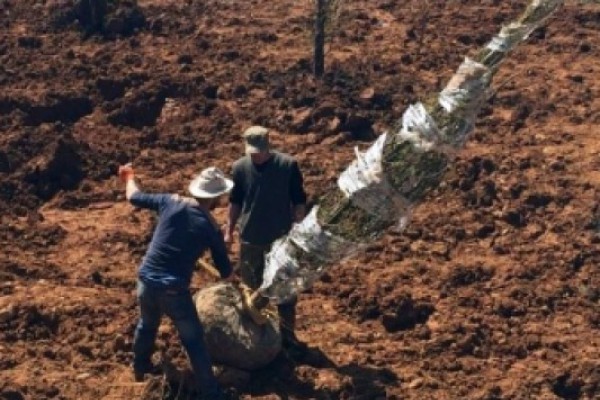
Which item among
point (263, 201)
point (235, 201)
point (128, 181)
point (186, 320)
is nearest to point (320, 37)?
point (235, 201)

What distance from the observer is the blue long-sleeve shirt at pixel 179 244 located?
5906 millimetres

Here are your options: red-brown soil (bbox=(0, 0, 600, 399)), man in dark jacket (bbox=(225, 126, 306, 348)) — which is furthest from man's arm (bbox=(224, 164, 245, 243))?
red-brown soil (bbox=(0, 0, 600, 399))

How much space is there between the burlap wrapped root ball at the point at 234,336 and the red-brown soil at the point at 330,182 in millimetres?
192

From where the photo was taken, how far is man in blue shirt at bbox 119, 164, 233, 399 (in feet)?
19.4

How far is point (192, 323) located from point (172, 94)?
17.5 ft

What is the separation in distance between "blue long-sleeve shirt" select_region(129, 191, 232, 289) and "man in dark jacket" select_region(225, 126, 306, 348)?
54 cm

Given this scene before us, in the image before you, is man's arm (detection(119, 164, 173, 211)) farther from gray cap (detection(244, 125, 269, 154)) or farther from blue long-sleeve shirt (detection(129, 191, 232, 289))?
gray cap (detection(244, 125, 269, 154))

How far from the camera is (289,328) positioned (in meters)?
6.74

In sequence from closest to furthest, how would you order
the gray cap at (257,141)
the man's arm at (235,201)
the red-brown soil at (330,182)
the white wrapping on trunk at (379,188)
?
1. the white wrapping on trunk at (379,188)
2. the gray cap at (257,141)
3. the man's arm at (235,201)
4. the red-brown soil at (330,182)

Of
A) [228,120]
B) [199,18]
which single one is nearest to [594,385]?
[228,120]

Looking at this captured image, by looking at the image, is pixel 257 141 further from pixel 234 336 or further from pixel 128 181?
pixel 234 336

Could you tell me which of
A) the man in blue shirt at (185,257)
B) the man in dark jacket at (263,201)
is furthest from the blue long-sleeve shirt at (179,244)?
the man in dark jacket at (263,201)

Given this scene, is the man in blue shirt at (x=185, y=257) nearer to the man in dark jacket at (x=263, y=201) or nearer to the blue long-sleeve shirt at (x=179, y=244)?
the blue long-sleeve shirt at (x=179, y=244)

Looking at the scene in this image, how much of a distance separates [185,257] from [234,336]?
696mm
